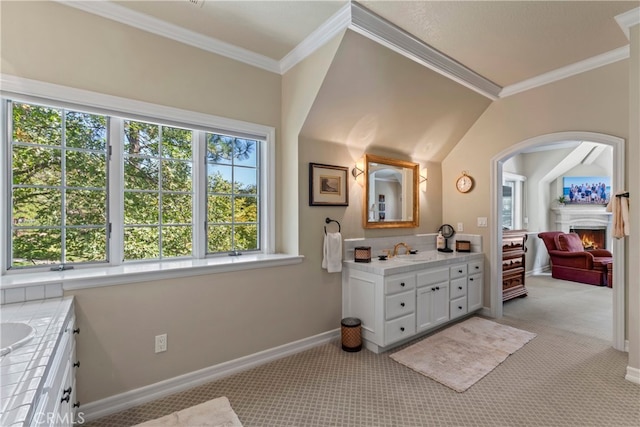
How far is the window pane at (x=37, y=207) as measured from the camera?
6.41 ft

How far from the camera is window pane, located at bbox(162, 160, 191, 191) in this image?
98.6 inches

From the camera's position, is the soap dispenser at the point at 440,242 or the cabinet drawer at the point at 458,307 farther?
the soap dispenser at the point at 440,242

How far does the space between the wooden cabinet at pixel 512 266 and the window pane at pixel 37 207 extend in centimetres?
503

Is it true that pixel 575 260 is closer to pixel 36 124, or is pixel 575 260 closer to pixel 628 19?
pixel 628 19

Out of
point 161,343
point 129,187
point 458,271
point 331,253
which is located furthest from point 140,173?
point 458,271

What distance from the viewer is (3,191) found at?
1.88m

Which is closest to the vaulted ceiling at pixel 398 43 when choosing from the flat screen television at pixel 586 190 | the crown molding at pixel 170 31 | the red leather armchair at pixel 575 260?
the crown molding at pixel 170 31

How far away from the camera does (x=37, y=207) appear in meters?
2.01

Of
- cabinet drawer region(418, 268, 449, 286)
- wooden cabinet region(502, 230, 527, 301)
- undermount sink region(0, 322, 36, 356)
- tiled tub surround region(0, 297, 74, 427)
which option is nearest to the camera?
tiled tub surround region(0, 297, 74, 427)

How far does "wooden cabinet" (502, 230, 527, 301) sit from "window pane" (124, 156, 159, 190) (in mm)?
4495

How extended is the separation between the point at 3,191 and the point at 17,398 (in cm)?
174

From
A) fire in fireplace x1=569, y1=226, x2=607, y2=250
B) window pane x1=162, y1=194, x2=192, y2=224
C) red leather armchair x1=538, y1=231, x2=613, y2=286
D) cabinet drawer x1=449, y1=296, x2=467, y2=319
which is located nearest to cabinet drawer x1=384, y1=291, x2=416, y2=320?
cabinet drawer x1=449, y1=296, x2=467, y2=319

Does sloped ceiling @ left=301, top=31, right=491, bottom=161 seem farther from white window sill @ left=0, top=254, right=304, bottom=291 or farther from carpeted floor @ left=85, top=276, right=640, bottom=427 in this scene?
carpeted floor @ left=85, top=276, right=640, bottom=427

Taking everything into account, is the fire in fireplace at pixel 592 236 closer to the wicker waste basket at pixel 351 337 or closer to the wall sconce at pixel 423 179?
the wall sconce at pixel 423 179
